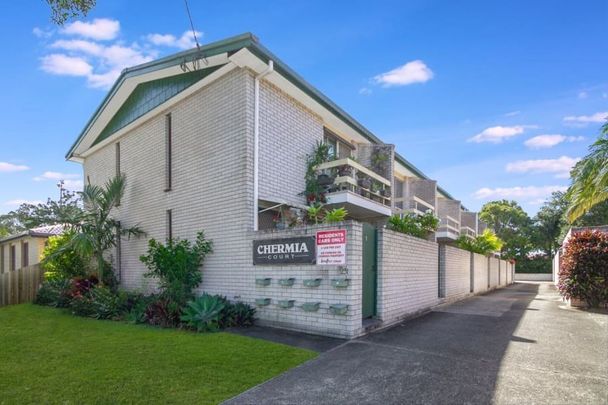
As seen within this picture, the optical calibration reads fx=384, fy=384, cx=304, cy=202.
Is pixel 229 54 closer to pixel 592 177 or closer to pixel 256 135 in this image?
pixel 256 135

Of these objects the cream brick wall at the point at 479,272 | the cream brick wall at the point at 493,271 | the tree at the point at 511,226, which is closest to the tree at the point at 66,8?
the cream brick wall at the point at 479,272

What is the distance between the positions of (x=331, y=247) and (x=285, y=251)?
1177mm

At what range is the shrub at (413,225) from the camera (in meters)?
11.1

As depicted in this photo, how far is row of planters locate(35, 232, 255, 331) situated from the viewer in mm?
8469

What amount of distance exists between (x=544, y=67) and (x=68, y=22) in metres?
10.7

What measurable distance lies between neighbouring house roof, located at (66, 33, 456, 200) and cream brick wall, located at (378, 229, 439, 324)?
15.5 ft

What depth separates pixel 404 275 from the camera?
9719 millimetres

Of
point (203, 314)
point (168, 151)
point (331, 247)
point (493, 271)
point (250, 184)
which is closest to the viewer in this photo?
point (331, 247)

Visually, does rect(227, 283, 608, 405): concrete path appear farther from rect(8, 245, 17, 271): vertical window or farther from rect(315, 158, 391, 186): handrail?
rect(8, 245, 17, 271): vertical window

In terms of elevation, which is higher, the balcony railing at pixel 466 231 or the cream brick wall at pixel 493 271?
A: the balcony railing at pixel 466 231

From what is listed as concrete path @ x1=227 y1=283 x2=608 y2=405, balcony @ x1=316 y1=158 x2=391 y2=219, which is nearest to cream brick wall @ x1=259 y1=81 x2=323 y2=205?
balcony @ x1=316 y1=158 x2=391 y2=219

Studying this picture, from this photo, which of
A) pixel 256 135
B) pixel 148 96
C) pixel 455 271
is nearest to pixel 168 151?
pixel 148 96

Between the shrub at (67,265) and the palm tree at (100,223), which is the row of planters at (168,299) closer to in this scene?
the shrub at (67,265)

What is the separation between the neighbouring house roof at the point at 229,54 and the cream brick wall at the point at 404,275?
474 centimetres
